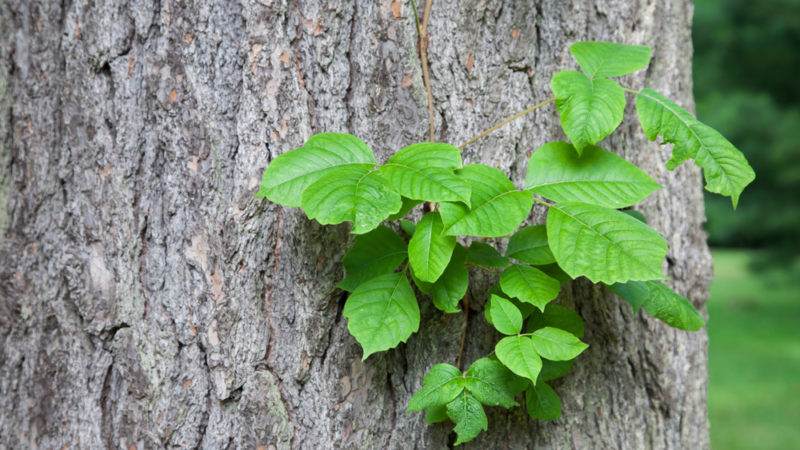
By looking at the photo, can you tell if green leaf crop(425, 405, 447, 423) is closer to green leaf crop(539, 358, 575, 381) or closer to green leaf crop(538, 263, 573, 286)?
green leaf crop(539, 358, 575, 381)

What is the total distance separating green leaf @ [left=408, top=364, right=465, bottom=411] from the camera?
1.23 meters

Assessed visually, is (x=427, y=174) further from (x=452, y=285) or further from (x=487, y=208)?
(x=452, y=285)

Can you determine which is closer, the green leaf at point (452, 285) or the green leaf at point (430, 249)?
the green leaf at point (430, 249)

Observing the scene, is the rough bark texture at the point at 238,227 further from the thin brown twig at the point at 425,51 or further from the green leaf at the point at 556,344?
the green leaf at the point at 556,344

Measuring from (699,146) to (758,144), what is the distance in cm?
772

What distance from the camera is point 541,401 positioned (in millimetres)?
1371

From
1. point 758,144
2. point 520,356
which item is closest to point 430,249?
point 520,356

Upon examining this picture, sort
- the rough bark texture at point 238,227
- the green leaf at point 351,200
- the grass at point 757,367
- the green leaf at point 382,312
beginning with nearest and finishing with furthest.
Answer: the green leaf at point 351,200, the green leaf at point 382,312, the rough bark texture at point 238,227, the grass at point 757,367

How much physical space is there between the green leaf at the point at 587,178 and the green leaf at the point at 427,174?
A: 0.22 metres

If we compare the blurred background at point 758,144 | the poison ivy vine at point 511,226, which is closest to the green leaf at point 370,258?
the poison ivy vine at point 511,226

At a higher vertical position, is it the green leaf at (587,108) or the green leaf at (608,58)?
the green leaf at (608,58)

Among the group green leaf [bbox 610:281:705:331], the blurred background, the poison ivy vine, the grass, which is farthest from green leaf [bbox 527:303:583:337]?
the blurred background

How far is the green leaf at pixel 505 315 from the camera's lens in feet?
4.05

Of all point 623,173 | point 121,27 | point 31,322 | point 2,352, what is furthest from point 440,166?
point 2,352
